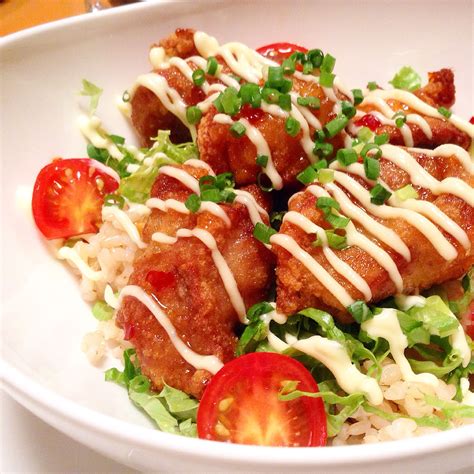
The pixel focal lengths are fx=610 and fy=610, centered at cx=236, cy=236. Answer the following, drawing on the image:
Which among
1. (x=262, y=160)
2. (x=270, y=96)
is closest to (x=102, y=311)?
(x=262, y=160)

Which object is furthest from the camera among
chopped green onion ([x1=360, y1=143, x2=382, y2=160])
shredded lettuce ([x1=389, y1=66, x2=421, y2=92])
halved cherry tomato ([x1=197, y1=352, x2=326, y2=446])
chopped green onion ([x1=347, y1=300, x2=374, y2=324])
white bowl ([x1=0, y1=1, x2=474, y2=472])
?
shredded lettuce ([x1=389, y1=66, x2=421, y2=92])

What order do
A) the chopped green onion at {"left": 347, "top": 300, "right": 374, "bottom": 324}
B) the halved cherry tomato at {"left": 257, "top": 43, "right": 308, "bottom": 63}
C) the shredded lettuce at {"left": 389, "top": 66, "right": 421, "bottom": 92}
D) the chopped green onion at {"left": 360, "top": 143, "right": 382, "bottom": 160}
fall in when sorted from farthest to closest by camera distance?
1. the shredded lettuce at {"left": 389, "top": 66, "right": 421, "bottom": 92}
2. the halved cherry tomato at {"left": 257, "top": 43, "right": 308, "bottom": 63}
3. the chopped green onion at {"left": 360, "top": 143, "right": 382, "bottom": 160}
4. the chopped green onion at {"left": 347, "top": 300, "right": 374, "bottom": 324}

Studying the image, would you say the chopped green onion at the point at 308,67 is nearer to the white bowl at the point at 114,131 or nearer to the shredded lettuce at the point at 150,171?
the shredded lettuce at the point at 150,171

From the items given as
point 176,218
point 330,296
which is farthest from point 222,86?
point 330,296

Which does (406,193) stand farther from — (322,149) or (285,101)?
(285,101)

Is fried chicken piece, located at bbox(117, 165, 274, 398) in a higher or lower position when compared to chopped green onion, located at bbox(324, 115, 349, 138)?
lower

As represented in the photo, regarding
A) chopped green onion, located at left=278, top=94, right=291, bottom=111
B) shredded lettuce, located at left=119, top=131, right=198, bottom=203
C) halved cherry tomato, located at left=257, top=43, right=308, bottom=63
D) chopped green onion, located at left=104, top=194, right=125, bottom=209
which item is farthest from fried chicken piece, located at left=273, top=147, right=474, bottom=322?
halved cherry tomato, located at left=257, top=43, right=308, bottom=63

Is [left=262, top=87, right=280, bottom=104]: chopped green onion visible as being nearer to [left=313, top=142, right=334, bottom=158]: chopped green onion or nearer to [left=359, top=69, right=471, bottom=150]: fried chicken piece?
[left=313, top=142, right=334, bottom=158]: chopped green onion
